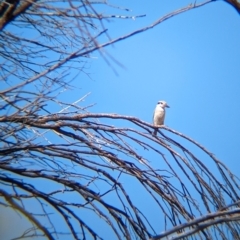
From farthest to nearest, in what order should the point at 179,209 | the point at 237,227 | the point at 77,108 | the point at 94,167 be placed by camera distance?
1. the point at 77,108
2. the point at 94,167
3. the point at 179,209
4. the point at 237,227

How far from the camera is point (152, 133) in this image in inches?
79.4

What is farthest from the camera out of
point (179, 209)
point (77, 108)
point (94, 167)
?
point (77, 108)

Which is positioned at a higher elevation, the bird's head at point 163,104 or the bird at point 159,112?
the bird's head at point 163,104

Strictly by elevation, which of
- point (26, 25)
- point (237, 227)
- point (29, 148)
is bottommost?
point (237, 227)

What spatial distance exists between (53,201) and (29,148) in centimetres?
31

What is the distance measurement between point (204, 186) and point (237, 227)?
26 centimetres

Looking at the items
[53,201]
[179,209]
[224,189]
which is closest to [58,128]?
[53,201]

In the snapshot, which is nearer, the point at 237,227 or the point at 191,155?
the point at 237,227

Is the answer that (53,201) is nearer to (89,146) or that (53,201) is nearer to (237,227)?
(89,146)

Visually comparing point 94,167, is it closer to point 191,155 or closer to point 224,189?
point 191,155

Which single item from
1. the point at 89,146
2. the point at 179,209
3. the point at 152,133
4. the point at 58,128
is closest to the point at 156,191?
the point at 179,209

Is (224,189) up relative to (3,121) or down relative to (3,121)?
down

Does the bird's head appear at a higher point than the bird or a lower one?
higher

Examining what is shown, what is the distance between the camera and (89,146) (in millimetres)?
2045
